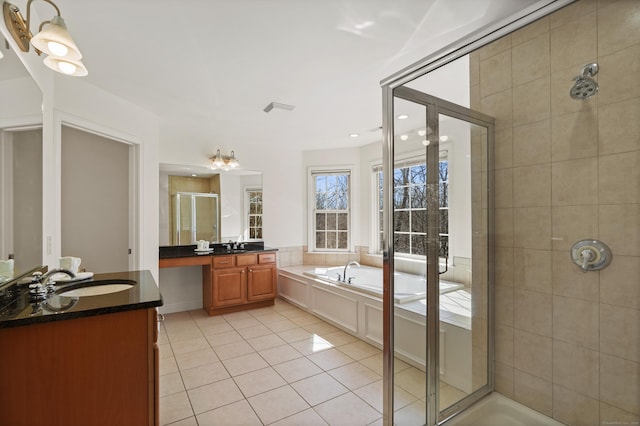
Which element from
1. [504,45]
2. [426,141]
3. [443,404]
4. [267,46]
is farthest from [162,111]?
[443,404]

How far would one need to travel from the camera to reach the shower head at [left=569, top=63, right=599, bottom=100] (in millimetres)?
1430

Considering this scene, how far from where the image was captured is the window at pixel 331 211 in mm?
4934

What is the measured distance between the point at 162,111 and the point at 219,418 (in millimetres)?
2968

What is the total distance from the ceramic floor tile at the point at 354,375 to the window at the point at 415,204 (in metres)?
1.26

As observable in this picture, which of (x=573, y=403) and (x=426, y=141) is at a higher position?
(x=426, y=141)

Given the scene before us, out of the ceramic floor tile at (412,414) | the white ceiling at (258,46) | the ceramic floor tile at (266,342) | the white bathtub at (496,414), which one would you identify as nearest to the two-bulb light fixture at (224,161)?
the white ceiling at (258,46)

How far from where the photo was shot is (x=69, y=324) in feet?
4.25

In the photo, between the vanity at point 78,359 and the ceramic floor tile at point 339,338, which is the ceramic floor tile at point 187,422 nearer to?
the vanity at point 78,359

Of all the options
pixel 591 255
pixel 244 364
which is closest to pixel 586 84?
pixel 591 255

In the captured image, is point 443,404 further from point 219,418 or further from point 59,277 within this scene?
point 59,277

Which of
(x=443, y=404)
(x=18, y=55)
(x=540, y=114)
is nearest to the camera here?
(x=18, y=55)

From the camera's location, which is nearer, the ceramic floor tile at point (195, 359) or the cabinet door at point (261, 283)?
the ceramic floor tile at point (195, 359)

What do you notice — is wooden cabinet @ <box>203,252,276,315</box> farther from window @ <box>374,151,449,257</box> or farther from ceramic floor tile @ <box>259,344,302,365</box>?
window @ <box>374,151,449,257</box>

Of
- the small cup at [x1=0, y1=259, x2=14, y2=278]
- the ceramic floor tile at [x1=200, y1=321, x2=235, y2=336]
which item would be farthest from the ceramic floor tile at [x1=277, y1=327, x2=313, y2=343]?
the small cup at [x1=0, y1=259, x2=14, y2=278]
